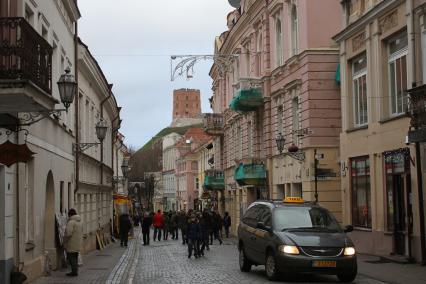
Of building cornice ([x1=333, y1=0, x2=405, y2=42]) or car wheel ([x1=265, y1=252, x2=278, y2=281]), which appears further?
building cornice ([x1=333, y1=0, x2=405, y2=42])

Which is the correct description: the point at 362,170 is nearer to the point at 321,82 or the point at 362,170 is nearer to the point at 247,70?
the point at 321,82

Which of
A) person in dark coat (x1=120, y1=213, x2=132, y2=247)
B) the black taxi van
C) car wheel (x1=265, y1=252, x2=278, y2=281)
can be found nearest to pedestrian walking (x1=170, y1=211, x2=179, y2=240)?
person in dark coat (x1=120, y1=213, x2=132, y2=247)

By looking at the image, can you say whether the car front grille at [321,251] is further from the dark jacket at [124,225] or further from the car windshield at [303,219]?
the dark jacket at [124,225]

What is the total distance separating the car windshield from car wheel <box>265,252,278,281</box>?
656 mm

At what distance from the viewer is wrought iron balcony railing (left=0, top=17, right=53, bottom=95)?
34.6 feet

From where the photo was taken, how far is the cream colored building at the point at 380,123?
19469 millimetres

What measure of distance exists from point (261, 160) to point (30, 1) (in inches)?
894

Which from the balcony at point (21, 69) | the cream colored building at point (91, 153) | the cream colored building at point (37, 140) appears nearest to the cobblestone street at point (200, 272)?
the cream colored building at point (37, 140)

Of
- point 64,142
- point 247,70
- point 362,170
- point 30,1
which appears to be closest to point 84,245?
point 64,142

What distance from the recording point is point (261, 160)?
36.5m

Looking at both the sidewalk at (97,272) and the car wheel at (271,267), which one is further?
the sidewalk at (97,272)

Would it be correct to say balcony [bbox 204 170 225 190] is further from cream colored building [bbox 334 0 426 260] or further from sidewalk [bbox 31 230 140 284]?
cream colored building [bbox 334 0 426 260]

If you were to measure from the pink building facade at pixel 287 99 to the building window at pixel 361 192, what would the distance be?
3.34 metres

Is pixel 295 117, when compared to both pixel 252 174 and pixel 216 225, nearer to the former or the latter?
pixel 252 174
